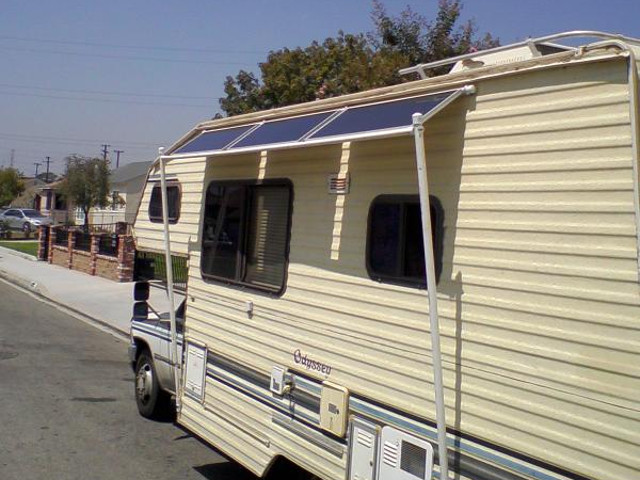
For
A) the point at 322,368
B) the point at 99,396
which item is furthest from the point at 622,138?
the point at 99,396

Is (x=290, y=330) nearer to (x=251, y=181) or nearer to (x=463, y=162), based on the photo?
(x=251, y=181)

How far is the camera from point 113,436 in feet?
23.6

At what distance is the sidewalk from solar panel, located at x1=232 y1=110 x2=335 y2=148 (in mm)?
7041

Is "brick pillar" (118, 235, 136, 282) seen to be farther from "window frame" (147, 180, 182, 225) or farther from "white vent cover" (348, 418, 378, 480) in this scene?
"white vent cover" (348, 418, 378, 480)

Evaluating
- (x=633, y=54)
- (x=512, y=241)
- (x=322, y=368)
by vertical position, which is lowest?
(x=322, y=368)

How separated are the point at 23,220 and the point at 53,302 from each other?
29870 mm

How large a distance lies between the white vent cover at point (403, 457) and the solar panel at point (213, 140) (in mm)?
2777

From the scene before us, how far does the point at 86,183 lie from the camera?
126ft

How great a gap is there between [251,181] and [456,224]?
2.29 meters

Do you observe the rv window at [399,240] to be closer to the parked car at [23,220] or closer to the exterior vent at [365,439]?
the exterior vent at [365,439]

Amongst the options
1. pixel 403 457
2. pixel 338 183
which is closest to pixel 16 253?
pixel 338 183

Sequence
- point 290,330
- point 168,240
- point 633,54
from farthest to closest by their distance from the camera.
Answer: point 168,240
point 290,330
point 633,54

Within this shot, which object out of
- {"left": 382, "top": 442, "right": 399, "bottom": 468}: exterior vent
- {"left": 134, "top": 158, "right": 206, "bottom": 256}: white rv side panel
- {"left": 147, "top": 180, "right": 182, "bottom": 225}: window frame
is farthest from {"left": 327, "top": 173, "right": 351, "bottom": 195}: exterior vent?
{"left": 147, "top": 180, "right": 182, "bottom": 225}: window frame

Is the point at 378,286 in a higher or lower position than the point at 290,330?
higher
